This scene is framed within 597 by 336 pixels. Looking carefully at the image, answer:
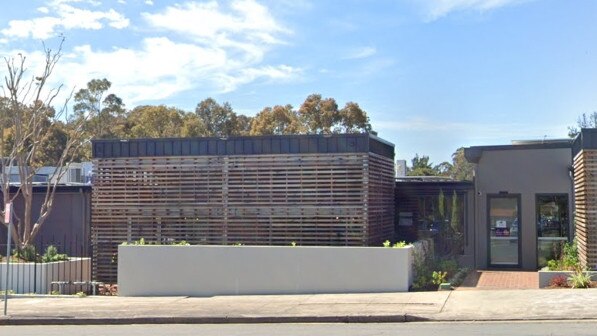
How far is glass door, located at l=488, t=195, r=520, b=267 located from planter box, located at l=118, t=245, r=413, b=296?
6.37 metres

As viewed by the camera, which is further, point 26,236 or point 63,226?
point 63,226

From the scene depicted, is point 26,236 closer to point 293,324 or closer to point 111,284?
point 111,284

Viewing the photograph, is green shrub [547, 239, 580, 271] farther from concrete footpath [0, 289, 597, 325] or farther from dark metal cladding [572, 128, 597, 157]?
dark metal cladding [572, 128, 597, 157]

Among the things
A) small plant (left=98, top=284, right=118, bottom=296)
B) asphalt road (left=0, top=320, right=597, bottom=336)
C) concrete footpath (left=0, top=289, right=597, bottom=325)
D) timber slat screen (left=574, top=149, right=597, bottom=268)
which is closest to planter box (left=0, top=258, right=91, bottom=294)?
small plant (left=98, top=284, right=118, bottom=296)

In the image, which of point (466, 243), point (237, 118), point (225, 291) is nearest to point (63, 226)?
point (225, 291)

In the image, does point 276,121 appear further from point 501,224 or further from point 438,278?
point 438,278

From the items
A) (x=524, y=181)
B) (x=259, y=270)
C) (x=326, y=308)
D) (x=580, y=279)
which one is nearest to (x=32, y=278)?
(x=259, y=270)

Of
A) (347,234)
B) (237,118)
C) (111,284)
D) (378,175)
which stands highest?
(237,118)

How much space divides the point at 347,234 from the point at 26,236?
31.6ft

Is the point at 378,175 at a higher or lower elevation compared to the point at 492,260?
higher

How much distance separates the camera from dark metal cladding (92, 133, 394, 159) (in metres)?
18.3

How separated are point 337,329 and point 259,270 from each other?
512cm

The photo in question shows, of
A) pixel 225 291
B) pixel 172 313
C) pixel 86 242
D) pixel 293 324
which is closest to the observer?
pixel 293 324

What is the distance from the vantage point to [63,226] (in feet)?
77.3
